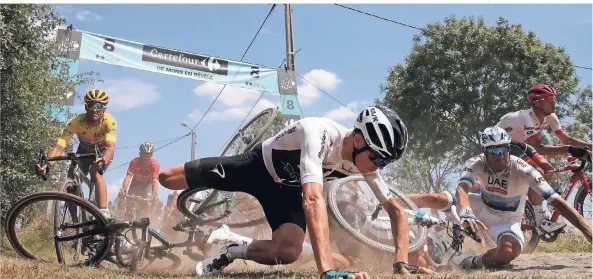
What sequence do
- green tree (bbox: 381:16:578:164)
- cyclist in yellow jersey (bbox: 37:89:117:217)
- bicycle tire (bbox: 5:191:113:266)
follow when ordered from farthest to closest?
green tree (bbox: 381:16:578:164)
cyclist in yellow jersey (bbox: 37:89:117:217)
bicycle tire (bbox: 5:191:113:266)

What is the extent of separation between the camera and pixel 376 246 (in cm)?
562

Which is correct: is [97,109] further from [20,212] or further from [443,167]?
[443,167]

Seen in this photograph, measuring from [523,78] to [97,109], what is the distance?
19.4 m

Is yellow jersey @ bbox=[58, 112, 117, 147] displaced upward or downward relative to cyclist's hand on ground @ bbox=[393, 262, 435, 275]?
upward

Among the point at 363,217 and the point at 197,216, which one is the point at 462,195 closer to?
the point at 363,217

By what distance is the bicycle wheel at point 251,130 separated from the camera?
664 centimetres

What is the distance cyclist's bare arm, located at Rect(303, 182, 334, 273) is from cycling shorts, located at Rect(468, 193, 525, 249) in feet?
12.1

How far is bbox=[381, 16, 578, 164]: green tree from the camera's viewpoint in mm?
21594

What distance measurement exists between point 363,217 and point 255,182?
2.00 m

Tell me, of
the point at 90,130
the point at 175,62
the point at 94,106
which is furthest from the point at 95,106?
the point at 175,62

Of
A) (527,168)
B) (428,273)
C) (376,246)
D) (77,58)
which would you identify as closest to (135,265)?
(376,246)

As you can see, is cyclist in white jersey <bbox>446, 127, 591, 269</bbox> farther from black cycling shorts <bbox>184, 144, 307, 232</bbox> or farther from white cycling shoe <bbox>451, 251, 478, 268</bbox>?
black cycling shorts <bbox>184, 144, 307, 232</bbox>

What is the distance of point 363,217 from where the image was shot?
6270 millimetres

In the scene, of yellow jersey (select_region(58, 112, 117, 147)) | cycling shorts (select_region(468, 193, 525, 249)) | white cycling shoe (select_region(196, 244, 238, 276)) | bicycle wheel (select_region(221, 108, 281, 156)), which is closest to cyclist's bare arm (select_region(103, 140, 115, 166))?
yellow jersey (select_region(58, 112, 117, 147))
